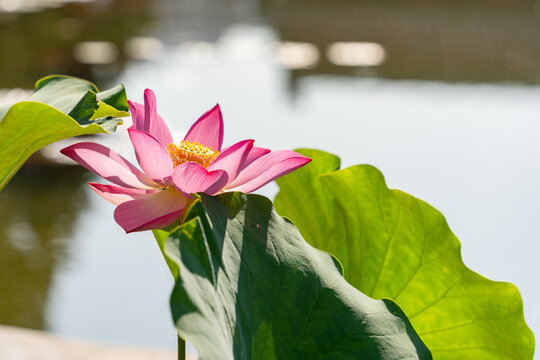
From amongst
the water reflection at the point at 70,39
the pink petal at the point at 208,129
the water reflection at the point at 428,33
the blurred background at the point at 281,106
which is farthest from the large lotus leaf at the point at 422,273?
the water reflection at the point at 428,33

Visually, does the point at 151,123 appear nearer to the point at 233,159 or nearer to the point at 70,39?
the point at 233,159

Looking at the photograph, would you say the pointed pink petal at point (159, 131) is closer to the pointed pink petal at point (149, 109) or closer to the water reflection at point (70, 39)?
the pointed pink petal at point (149, 109)

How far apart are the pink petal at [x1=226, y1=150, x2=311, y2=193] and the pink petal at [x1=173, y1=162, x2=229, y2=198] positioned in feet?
0.09

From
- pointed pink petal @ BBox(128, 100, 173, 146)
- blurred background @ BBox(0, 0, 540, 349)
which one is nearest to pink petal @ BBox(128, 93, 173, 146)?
pointed pink petal @ BBox(128, 100, 173, 146)

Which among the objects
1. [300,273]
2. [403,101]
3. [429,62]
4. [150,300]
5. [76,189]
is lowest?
[150,300]

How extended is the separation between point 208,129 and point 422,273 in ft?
0.83

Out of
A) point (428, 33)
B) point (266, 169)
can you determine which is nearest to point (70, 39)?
point (428, 33)

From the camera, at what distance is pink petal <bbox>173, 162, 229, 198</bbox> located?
498 millimetres

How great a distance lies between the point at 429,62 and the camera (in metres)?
5.43

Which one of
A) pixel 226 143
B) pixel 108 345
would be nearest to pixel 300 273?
pixel 108 345

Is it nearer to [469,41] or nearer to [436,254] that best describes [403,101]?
[469,41]

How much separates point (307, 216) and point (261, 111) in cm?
343

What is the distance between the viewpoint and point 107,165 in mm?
529

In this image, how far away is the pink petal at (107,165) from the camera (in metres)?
0.52
